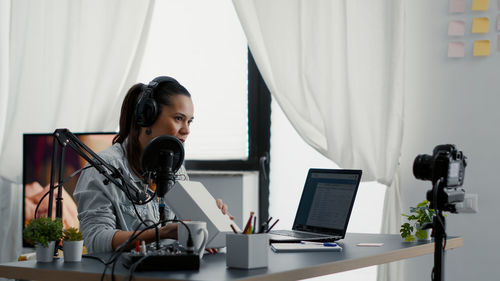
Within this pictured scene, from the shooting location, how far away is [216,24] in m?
3.63

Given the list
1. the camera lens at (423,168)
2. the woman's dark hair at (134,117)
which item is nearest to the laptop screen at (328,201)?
the camera lens at (423,168)

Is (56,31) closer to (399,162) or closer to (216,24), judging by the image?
(216,24)

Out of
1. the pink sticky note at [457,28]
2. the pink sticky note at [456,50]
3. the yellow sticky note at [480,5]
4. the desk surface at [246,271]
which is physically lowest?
the desk surface at [246,271]

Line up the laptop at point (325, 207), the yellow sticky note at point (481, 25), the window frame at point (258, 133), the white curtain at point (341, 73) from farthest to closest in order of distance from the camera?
1. the window frame at point (258, 133)
2. the white curtain at point (341, 73)
3. the yellow sticky note at point (481, 25)
4. the laptop at point (325, 207)

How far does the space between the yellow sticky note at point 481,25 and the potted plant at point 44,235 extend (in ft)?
6.67

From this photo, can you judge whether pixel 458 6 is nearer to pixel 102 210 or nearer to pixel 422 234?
pixel 422 234

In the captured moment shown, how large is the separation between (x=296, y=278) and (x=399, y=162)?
1.65 metres

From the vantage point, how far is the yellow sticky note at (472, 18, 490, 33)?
9.22ft

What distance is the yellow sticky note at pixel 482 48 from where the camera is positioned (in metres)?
2.81

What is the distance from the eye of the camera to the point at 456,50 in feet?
9.45

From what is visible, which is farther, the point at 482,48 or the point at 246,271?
the point at 482,48

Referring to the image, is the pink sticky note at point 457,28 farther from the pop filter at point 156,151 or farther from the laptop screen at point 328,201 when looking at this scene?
the pop filter at point 156,151

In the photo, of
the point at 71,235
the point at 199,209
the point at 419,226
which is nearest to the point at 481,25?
the point at 419,226

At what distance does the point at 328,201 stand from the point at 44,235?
38.2 inches
